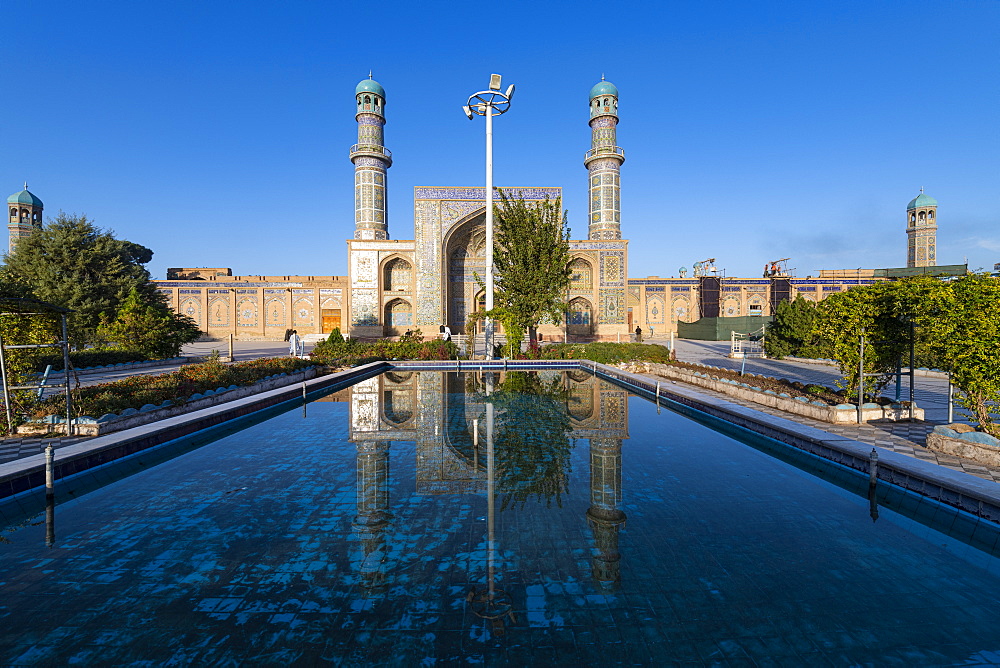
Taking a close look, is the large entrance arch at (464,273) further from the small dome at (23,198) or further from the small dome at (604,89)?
the small dome at (23,198)

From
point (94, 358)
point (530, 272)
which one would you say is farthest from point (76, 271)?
point (530, 272)

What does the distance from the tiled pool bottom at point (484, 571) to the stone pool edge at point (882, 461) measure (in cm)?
39

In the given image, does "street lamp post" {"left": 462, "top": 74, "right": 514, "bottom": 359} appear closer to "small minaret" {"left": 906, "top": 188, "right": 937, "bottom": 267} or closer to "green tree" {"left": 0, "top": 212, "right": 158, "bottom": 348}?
"green tree" {"left": 0, "top": 212, "right": 158, "bottom": 348}

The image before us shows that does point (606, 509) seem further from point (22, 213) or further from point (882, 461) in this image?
point (22, 213)

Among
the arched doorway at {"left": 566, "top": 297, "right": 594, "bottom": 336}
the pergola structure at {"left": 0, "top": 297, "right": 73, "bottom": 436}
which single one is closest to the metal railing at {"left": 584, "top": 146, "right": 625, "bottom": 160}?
the arched doorway at {"left": 566, "top": 297, "right": 594, "bottom": 336}

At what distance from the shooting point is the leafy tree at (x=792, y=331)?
15.2 meters

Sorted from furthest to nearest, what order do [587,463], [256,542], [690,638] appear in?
[587,463]
[256,542]
[690,638]

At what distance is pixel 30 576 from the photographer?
8.77 ft

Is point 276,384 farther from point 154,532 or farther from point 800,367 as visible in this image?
point 800,367

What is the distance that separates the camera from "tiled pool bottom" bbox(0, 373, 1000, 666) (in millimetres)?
2080

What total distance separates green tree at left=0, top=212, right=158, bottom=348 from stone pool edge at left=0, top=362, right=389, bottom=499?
1181cm

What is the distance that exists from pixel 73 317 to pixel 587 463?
17895 millimetres

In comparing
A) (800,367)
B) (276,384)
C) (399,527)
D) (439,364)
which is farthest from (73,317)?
(800,367)

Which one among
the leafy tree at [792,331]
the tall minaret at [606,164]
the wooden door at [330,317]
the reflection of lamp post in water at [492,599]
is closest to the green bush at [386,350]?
the leafy tree at [792,331]
